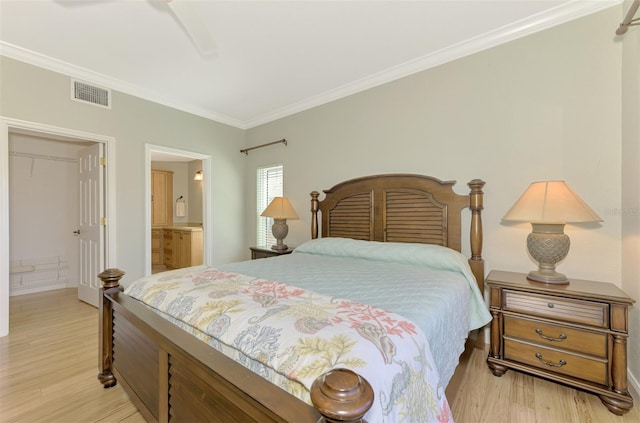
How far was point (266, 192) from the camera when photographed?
14.4 ft

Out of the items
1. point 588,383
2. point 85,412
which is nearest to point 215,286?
point 85,412

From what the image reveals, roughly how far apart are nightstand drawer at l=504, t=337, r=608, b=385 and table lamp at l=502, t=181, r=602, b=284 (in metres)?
0.45

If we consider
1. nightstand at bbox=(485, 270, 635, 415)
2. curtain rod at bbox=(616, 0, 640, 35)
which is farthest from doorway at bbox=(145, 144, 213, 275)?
curtain rod at bbox=(616, 0, 640, 35)

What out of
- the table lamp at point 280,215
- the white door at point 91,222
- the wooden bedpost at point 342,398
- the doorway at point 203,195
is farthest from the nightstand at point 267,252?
the wooden bedpost at point 342,398

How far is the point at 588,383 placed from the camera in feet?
5.43

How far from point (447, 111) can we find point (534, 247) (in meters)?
1.42

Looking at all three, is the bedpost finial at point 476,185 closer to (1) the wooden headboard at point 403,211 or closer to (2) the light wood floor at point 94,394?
(1) the wooden headboard at point 403,211

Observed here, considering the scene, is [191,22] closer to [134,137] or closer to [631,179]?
[134,137]

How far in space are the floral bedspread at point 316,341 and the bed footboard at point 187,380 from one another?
67mm

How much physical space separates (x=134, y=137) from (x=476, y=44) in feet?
12.6

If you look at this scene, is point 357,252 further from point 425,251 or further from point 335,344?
point 335,344

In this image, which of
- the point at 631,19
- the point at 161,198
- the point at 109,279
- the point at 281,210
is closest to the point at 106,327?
the point at 109,279

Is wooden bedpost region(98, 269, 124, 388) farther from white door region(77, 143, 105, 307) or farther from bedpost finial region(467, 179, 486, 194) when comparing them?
bedpost finial region(467, 179, 486, 194)

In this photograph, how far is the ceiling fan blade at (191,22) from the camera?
147 centimetres
